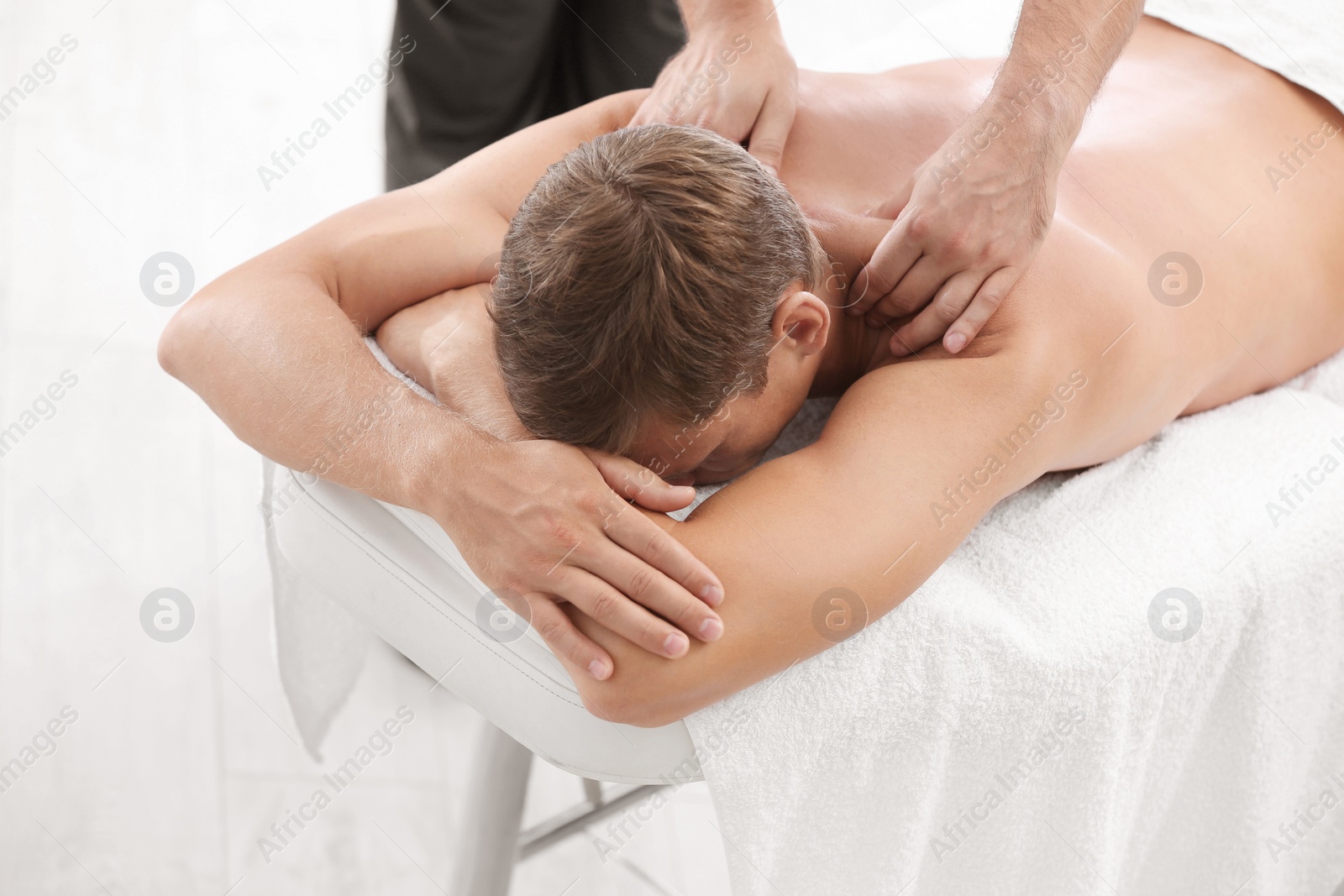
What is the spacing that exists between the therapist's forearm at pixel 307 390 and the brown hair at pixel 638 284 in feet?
0.32

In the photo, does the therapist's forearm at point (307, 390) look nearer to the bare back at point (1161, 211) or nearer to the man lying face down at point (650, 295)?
the man lying face down at point (650, 295)

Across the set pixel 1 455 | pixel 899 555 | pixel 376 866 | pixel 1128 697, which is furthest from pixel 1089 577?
pixel 1 455

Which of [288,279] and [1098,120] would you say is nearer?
[288,279]

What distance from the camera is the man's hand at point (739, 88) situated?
47.8 inches

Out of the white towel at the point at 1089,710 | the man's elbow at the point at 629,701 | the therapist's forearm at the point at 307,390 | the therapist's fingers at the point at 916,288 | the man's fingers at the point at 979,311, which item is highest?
the therapist's forearm at the point at 307,390

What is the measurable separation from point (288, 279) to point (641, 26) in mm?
862

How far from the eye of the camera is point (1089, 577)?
1.04 meters

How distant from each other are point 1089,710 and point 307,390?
0.73 m

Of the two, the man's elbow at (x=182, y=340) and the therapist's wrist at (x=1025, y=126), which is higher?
the man's elbow at (x=182, y=340)

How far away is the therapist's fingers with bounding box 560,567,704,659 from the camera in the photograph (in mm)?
863

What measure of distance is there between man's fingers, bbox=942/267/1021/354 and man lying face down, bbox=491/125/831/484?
0.49 ft

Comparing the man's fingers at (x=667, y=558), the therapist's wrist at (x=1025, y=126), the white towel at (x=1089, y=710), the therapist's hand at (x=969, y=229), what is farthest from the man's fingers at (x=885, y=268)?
the man's fingers at (x=667, y=558)

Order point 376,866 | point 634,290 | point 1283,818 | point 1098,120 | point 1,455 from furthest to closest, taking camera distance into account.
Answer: point 1,455 → point 376,866 → point 1098,120 → point 1283,818 → point 634,290

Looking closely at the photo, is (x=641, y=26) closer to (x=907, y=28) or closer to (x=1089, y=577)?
(x=907, y=28)
